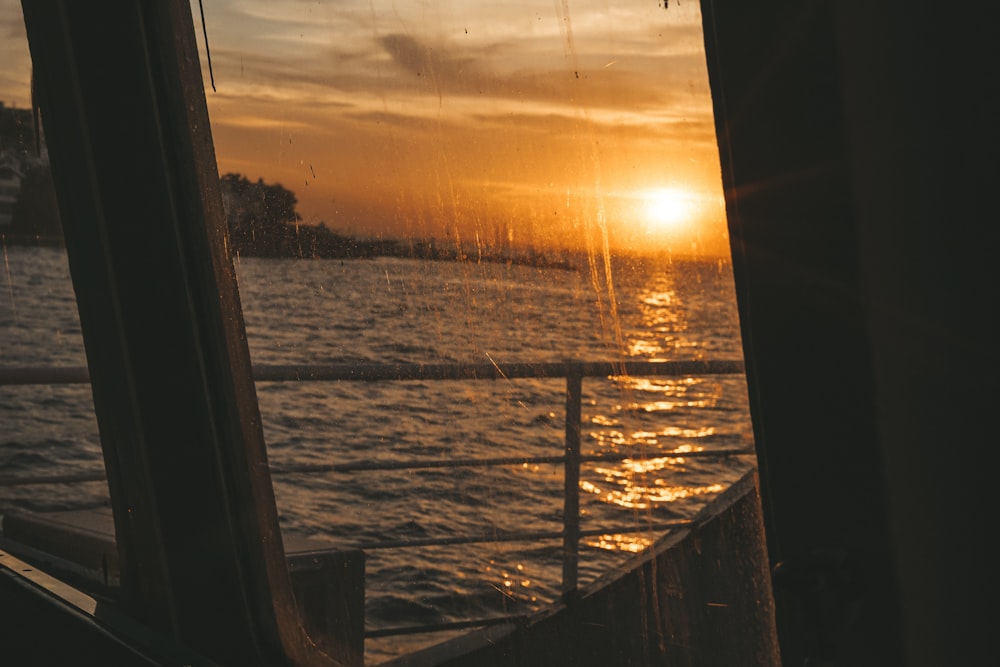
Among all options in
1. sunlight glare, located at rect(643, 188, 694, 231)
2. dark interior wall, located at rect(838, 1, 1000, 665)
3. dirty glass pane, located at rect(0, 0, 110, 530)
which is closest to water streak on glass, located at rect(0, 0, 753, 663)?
sunlight glare, located at rect(643, 188, 694, 231)

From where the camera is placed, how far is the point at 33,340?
1575mm

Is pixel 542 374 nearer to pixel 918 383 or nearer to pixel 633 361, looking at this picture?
pixel 633 361

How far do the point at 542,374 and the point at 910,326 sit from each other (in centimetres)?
28

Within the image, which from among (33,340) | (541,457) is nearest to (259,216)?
(541,457)

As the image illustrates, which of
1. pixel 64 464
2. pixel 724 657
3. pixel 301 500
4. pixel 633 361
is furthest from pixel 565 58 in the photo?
pixel 64 464

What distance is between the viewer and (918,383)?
1.66ft

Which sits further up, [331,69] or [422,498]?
[331,69]

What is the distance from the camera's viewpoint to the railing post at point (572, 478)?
2.22 feet

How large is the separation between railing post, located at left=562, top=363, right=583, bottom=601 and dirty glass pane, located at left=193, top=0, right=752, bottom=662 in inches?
0.4

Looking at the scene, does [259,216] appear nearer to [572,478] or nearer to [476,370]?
[476,370]

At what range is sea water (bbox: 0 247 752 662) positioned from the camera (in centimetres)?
63

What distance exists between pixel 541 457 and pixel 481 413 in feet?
0.32

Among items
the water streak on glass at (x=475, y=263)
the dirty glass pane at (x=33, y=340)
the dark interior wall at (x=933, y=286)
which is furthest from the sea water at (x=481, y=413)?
the dirty glass pane at (x=33, y=340)

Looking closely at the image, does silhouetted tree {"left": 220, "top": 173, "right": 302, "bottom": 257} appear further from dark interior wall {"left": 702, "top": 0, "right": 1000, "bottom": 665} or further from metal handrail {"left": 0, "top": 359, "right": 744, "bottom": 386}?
dark interior wall {"left": 702, "top": 0, "right": 1000, "bottom": 665}
